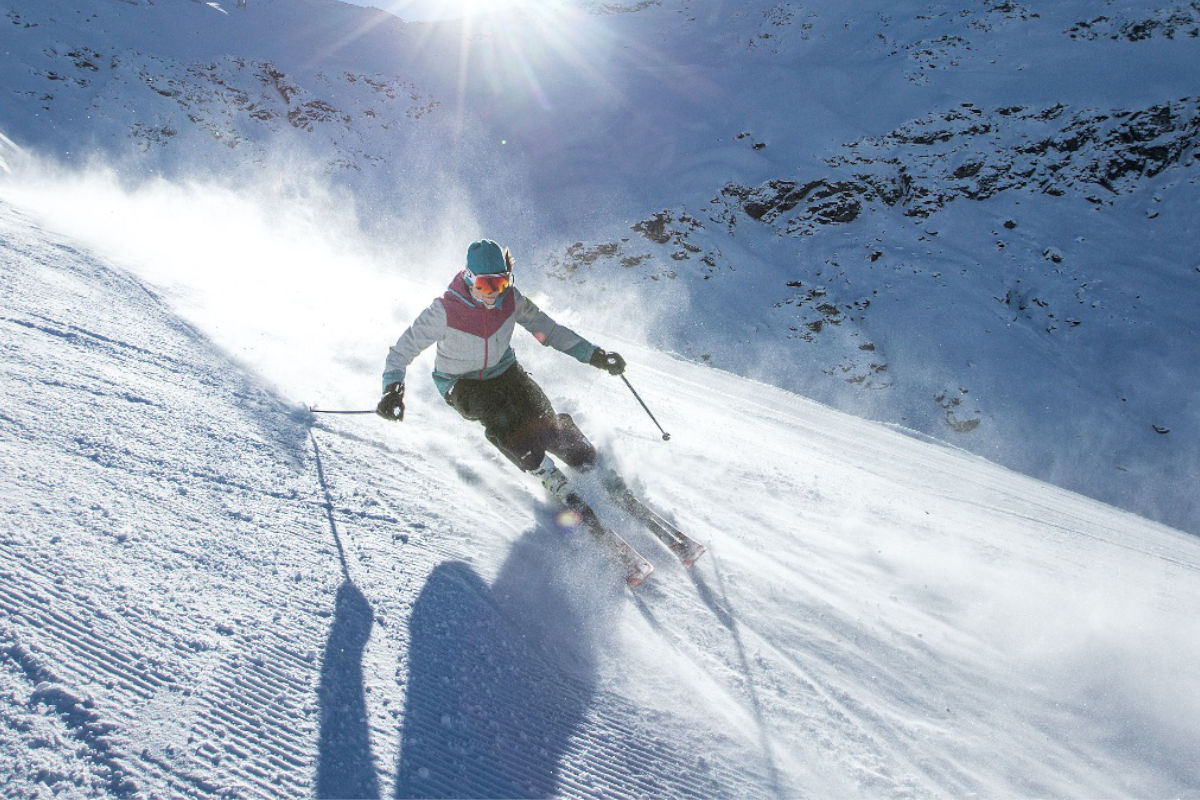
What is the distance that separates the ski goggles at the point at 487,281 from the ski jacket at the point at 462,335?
11 centimetres

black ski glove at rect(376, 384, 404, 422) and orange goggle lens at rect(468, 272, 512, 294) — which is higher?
orange goggle lens at rect(468, 272, 512, 294)

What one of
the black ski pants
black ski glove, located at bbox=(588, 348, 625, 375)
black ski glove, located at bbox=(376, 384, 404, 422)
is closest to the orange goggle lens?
the black ski pants

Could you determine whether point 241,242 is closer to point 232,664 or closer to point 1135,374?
point 232,664

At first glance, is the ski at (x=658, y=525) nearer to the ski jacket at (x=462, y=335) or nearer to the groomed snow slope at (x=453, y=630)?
the groomed snow slope at (x=453, y=630)

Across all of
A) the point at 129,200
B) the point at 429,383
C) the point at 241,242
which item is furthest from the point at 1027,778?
the point at 129,200

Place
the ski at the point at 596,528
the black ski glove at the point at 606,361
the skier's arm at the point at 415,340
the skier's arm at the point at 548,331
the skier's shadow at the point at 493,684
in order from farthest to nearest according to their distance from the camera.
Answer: the black ski glove at the point at 606,361 < the skier's arm at the point at 548,331 < the skier's arm at the point at 415,340 < the ski at the point at 596,528 < the skier's shadow at the point at 493,684

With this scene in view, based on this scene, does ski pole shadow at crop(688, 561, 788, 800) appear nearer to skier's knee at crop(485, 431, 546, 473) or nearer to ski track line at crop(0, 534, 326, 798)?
skier's knee at crop(485, 431, 546, 473)

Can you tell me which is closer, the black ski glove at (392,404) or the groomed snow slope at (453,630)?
the groomed snow slope at (453,630)

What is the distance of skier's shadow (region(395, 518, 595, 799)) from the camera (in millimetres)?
1975

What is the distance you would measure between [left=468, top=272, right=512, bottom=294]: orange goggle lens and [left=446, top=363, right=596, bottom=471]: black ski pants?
0.79m

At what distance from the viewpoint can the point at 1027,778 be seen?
7.82 feet

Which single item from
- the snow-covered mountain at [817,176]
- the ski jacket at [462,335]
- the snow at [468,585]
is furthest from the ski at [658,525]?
the snow-covered mountain at [817,176]

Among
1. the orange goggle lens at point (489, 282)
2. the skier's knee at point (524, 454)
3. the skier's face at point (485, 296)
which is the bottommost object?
the skier's knee at point (524, 454)

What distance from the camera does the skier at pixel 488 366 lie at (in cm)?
417
